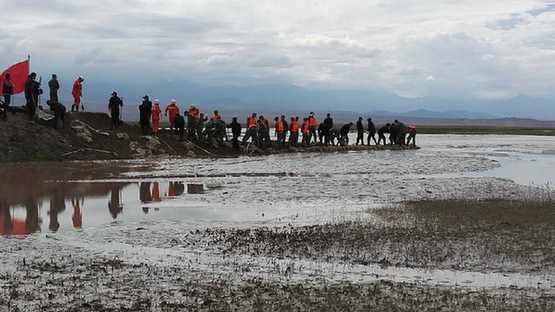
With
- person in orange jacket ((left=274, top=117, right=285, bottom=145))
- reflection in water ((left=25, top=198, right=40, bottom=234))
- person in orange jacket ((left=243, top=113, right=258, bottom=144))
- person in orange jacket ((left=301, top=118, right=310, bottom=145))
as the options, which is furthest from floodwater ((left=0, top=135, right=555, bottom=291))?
person in orange jacket ((left=301, top=118, right=310, bottom=145))

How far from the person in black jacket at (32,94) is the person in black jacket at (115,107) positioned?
11.6 ft

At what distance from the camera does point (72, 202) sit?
19.3 metres

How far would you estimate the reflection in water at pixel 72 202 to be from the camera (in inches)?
622

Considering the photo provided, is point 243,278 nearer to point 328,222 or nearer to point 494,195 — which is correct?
point 328,222

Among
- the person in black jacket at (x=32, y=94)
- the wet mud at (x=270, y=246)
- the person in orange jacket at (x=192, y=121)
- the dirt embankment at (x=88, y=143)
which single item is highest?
the person in black jacket at (x=32, y=94)

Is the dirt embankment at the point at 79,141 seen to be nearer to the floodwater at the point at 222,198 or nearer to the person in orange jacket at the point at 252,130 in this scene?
the floodwater at the point at 222,198

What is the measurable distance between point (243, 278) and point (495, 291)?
355cm

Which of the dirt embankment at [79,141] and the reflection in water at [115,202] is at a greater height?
the dirt embankment at [79,141]

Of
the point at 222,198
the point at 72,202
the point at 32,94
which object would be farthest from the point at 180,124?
the point at 72,202

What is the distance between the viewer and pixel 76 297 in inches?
370

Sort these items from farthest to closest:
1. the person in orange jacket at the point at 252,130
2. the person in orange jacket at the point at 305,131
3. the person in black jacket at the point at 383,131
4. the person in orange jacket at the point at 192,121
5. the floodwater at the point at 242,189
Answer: the person in black jacket at the point at 383,131, the person in orange jacket at the point at 305,131, the person in orange jacket at the point at 252,130, the person in orange jacket at the point at 192,121, the floodwater at the point at 242,189

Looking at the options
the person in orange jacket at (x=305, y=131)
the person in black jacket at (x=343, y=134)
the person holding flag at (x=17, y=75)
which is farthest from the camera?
the person in black jacket at (x=343, y=134)

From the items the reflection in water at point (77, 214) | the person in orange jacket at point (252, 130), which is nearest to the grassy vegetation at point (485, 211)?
the reflection in water at point (77, 214)

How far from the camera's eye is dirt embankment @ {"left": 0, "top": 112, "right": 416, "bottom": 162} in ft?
102
